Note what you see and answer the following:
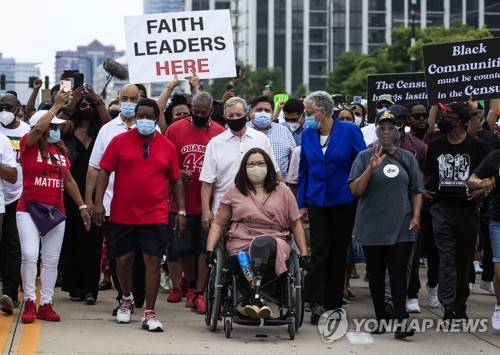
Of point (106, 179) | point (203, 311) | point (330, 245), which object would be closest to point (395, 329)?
point (330, 245)

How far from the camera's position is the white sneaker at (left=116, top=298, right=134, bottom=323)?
10.3 m

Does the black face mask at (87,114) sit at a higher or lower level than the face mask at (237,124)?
higher

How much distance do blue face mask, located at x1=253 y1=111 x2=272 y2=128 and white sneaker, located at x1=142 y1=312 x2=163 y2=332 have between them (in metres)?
3.07

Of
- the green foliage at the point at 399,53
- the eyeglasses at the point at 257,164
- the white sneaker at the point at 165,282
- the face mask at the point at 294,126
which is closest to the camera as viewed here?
the eyeglasses at the point at 257,164

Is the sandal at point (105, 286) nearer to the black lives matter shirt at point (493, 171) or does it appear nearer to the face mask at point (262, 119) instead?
the face mask at point (262, 119)

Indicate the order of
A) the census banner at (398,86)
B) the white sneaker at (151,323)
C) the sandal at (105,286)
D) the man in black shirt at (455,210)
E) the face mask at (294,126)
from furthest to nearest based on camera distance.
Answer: the census banner at (398,86) → the face mask at (294,126) → the sandal at (105,286) → the man in black shirt at (455,210) → the white sneaker at (151,323)

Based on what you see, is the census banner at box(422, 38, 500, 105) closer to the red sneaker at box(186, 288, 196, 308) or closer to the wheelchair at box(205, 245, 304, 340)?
the red sneaker at box(186, 288, 196, 308)

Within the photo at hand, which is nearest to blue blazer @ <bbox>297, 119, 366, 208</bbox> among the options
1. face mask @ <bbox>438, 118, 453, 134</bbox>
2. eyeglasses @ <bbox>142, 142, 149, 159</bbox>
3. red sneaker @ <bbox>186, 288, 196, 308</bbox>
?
face mask @ <bbox>438, 118, 453, 134</bbox>

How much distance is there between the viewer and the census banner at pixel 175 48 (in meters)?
13.4

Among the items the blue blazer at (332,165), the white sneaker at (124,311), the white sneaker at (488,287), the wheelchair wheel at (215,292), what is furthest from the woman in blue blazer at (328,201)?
the white sneaker at (488,287)

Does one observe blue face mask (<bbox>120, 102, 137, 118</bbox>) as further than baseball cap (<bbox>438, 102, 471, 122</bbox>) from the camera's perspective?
Yes

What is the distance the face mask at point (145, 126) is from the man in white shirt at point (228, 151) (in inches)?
38.2

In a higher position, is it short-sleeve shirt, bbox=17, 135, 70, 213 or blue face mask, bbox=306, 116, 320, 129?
blue face mask, bbox=306, 116, 320, 129

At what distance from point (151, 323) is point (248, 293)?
3.00 ft
